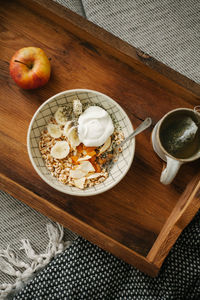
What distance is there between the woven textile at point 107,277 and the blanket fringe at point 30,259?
0.12 ft

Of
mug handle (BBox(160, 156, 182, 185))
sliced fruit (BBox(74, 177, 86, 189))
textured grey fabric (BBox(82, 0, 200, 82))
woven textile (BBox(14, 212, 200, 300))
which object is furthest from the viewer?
textured grey fabric (BBox(82, 0, 200, 82))

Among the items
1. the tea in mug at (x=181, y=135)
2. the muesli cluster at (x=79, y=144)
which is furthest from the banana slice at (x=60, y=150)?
the tea in mug at (x=181, y=135)

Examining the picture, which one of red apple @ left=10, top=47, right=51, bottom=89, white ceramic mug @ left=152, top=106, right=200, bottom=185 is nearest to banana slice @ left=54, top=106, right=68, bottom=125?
red apple @ left=10, top=47, right=51, bottom=89

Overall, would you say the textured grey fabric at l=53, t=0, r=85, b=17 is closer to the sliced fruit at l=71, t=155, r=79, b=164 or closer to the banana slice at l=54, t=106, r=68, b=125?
the banana slice at l=54, t=106, r=68, b=125

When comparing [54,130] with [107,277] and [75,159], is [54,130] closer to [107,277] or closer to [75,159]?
[75,159]

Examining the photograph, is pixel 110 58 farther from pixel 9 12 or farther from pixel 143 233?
pixel 143 233

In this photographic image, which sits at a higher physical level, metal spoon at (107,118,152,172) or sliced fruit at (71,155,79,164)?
metal spoon at (107,118,152,172)

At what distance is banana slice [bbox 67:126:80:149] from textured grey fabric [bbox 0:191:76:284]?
1.14 feet

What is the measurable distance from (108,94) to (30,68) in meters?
0.27

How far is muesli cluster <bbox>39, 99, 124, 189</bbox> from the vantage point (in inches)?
38.4

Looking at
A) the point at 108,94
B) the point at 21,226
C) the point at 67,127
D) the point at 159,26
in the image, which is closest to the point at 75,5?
the point at 159,26

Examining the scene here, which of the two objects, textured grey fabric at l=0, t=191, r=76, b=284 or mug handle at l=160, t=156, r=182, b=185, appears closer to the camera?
mug handle at l=160, t=156, r=182, b=185

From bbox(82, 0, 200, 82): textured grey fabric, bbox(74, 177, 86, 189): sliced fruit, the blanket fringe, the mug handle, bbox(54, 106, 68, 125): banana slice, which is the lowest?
the blanket fringe

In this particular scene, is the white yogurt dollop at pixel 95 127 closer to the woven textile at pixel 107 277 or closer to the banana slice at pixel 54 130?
the banana slice at pixel 54 130
